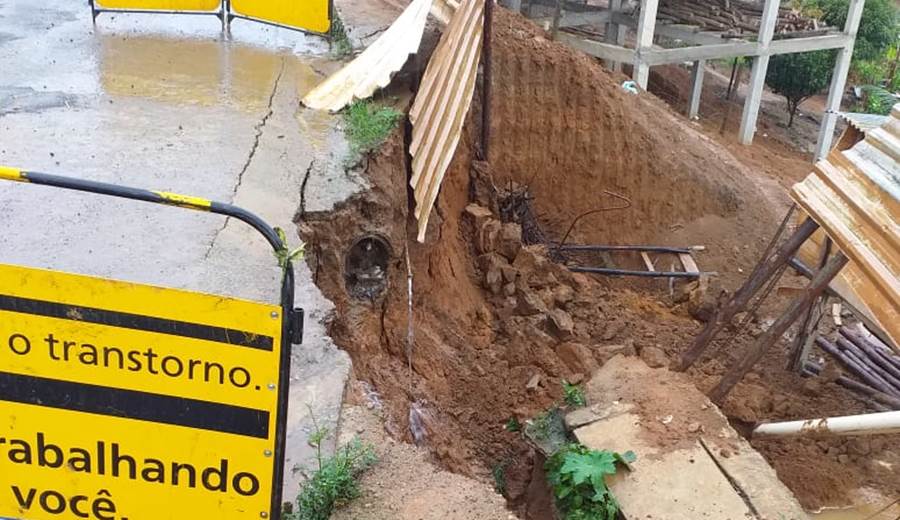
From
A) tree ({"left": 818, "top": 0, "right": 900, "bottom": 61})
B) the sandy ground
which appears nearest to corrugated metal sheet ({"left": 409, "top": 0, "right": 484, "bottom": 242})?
the sandy ground

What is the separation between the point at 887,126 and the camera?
5625 millimetres

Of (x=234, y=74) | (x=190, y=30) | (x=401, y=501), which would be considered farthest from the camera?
(x=190, y=30)

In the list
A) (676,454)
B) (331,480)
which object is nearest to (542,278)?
(676,454)

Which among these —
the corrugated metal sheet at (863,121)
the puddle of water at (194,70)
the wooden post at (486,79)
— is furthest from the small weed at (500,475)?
the wooden post at (486,79)

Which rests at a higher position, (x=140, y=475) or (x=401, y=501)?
(x=140, y=475)

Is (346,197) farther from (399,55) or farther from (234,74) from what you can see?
(234,74)

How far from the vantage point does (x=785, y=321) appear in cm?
565

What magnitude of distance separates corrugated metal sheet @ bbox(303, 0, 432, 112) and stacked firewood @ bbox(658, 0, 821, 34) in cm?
1141

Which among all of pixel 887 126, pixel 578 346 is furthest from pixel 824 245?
pixel 578 346

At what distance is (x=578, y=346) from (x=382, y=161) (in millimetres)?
2405

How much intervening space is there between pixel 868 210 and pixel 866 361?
3738 mm

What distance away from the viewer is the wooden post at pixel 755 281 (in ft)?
19.4

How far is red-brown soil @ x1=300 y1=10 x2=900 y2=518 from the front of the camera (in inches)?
223

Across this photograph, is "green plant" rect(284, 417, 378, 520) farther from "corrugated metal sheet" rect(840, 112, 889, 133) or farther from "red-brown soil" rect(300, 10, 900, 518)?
"corrugated metal sheet" rect(840, 112, 889, 133)
